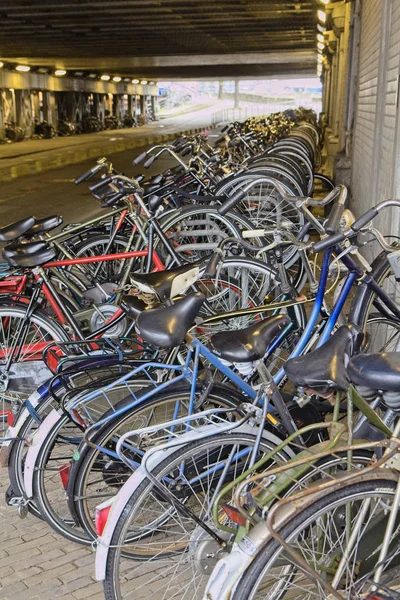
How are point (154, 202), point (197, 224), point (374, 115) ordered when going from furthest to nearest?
point (374, 115)
point (197, 224)
point (154, 202)

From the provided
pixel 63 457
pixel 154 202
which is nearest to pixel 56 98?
pixel 154 202

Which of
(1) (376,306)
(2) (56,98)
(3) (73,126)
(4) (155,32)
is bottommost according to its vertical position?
(3) (73,126)

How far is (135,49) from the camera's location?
28844mm

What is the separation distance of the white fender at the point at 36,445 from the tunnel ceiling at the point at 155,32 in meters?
13.4

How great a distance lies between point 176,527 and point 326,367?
1297mm

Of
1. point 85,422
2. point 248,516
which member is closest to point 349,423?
point 248,516

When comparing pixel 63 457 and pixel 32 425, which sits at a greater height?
pixel 32 425

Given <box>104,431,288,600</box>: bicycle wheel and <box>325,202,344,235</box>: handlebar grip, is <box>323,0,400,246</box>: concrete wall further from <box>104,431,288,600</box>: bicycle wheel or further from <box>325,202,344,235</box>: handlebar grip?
<box>104,431,288,600</box>: bicycle wheel

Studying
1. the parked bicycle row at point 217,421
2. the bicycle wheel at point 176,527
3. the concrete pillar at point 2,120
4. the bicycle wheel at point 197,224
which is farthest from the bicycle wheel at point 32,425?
the concrete pillar at point 2,120

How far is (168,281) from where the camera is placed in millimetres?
3084

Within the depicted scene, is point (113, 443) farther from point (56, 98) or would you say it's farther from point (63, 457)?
point (56, 98)

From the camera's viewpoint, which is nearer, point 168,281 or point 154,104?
point 168,281

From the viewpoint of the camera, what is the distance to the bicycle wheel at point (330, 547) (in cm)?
208

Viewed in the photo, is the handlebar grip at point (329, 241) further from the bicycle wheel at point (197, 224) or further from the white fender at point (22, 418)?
the bicycle wheel at point (197, 224)
